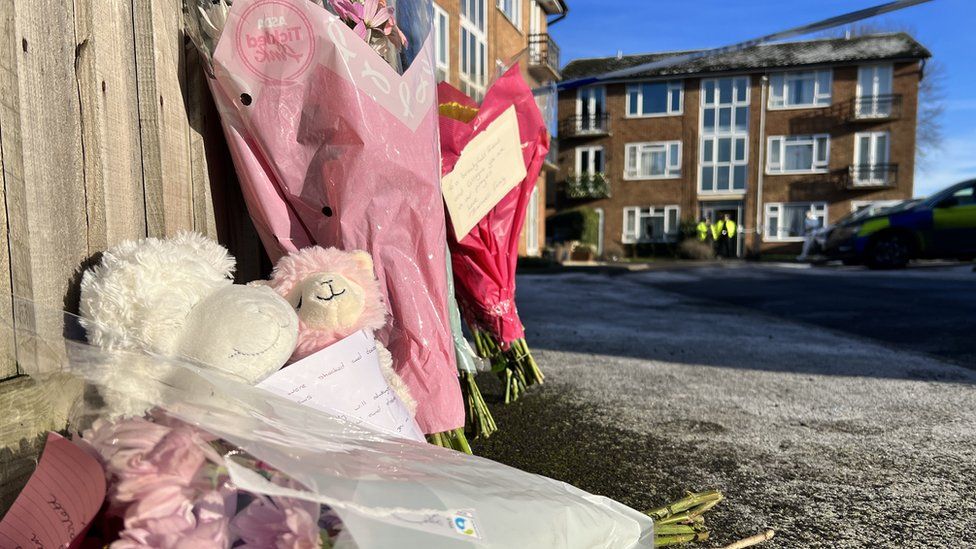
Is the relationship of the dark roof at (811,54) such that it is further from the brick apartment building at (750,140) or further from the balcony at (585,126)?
the balcony at (585,126)

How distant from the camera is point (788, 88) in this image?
22766 millimetres

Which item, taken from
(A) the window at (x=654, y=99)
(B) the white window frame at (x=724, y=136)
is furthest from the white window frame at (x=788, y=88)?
(A) the window at (x=654, y=99)

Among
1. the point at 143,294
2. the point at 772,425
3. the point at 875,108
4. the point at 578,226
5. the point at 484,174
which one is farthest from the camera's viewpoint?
the point at 578,226

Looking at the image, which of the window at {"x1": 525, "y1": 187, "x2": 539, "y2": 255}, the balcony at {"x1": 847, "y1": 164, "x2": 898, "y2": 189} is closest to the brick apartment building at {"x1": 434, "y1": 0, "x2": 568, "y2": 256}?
the window at {"x1": 525, "y1": 187, "x2": 539, "y2": 255}

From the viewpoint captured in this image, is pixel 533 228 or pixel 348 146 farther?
pixel 533 228

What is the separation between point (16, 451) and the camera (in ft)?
2.97

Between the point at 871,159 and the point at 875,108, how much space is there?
1.88 metres

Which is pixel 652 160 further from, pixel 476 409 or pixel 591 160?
pixel 476 409

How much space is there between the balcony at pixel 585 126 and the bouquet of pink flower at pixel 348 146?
940 inches

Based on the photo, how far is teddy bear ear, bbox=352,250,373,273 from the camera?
3.92 feet

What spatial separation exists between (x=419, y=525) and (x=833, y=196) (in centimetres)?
2552

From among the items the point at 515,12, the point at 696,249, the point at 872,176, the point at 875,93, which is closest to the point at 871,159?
the point at 872,176

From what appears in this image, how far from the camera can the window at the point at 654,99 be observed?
23750mm

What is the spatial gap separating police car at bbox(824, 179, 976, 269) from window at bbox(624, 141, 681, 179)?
11.6 m
